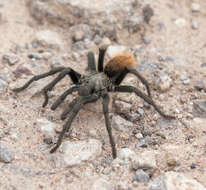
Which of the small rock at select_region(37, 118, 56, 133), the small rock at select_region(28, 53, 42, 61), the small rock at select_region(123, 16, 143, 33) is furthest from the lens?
the small rock at select_region(123, 16, 143, 33)

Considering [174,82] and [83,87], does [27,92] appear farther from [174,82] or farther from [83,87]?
[174,82]

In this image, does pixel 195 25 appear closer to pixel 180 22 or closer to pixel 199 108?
pixel 180 22

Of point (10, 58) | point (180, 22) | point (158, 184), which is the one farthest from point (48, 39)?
point (158, 184)

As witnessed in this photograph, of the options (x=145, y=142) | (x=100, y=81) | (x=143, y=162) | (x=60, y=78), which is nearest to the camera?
(x=143, y=162)

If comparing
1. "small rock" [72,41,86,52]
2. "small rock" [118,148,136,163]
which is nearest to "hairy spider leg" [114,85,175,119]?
"small rock" [118,148,136,163]

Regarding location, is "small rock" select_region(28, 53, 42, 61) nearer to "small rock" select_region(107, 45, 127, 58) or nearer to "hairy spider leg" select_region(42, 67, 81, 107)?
"hairy spider leg" select_region(42, 67, 81, 107)

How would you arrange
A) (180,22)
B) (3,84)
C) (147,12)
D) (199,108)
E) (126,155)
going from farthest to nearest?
1. (180,22)
2. (147,12)
3. (3,84)
4. (199,108)
5. (126,155)
